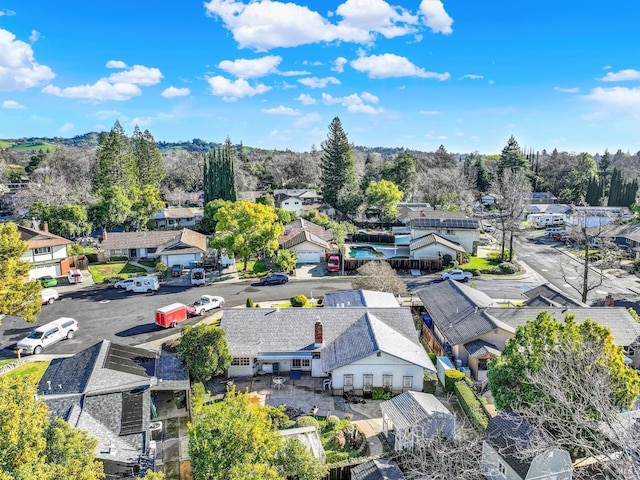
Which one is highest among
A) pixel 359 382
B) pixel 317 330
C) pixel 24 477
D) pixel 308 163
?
pixel 308 163

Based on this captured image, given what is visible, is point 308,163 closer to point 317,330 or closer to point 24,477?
point 317,330

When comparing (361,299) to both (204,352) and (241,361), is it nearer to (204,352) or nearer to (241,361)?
(241,361)

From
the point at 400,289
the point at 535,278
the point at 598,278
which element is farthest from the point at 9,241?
the point at 598,278

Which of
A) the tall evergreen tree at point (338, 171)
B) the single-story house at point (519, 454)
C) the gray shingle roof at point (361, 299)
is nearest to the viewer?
the single-story house at point (519, 454)

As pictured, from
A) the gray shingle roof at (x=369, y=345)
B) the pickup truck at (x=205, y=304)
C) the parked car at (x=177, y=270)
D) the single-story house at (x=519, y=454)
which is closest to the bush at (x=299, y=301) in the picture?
the pickup truck at (x=205, y=304)

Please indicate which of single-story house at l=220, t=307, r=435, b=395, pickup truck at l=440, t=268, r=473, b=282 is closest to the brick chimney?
single-story house at l=220, t=307, r=435, b=395

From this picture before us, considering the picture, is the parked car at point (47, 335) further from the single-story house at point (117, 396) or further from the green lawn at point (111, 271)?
the green lawn at point (111, 271)
